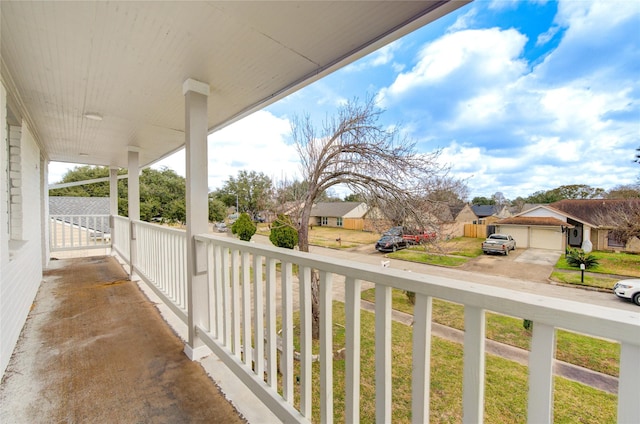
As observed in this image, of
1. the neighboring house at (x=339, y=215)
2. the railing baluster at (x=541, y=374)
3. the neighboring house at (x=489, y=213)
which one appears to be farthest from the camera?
the neighboring house at (x=339, y=215)

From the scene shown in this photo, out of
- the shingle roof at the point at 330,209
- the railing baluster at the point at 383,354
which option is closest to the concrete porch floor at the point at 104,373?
the railing baluster at the point at 383,354

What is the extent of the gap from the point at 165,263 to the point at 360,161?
150 inches

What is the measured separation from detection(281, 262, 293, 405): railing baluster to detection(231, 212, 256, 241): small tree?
466 cm

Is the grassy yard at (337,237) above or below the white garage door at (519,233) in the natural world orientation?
below

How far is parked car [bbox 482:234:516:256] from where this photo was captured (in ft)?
7.80

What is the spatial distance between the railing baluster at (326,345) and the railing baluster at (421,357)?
15.6 inches

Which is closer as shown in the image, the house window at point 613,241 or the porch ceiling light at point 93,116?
the house window at point 613,241

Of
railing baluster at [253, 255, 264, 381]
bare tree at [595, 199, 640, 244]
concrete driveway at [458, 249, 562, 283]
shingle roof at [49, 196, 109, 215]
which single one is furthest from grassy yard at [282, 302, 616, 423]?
shingle roof at [49, 196, 109, 215]

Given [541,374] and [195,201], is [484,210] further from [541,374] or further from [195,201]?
[195,201]

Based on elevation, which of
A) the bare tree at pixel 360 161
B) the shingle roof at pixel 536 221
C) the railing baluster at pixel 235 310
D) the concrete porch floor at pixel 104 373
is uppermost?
the bare tree at pixel 360 161

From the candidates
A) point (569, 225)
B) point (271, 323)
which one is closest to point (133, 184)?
point (271, 323)

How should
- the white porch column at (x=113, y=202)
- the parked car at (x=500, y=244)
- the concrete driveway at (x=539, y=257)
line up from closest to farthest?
the concrete driveway at (x=539, y=257), the parked car at (x=500, y=244), the white porch column at (x=113, y=202)

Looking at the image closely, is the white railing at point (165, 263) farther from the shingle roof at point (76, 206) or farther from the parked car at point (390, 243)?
the shingle roof at point (76, 206)

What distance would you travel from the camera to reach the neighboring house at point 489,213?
2.57 metres
